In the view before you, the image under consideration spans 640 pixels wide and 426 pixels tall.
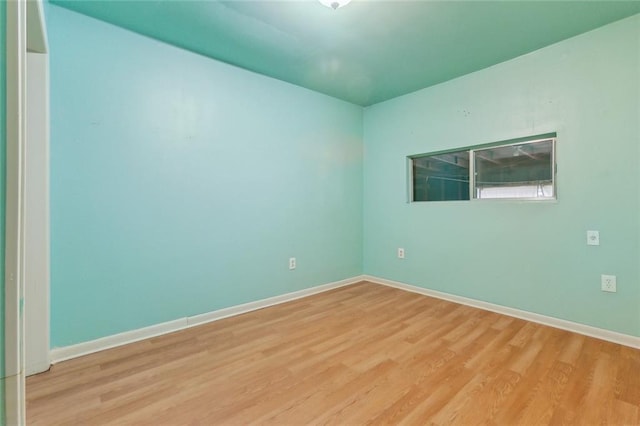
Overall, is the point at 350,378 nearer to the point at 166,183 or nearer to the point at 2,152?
the point at 2,152

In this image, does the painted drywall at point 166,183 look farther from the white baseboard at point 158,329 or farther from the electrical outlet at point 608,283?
the electrical outlet at point 608,283

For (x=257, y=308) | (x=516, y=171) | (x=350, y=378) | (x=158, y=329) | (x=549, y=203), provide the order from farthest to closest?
(x=257, y=308), (x=516, y=171), (x=549, y=203), (x=158, y=329), (x=350, y=378)

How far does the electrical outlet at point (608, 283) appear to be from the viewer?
7.16ft

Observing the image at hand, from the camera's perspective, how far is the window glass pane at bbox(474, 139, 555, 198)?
258 centimetres

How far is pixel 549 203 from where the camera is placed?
2.48m

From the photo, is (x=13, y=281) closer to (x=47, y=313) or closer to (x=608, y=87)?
(x=47, y=313)

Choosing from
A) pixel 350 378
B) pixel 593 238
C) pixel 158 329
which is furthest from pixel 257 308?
pixel 593 238

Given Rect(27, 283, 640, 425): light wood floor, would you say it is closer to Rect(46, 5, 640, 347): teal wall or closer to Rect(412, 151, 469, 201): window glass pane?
Rect(46, 5, 640, 347): teal wall

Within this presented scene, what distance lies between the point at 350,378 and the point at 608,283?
2169 mm

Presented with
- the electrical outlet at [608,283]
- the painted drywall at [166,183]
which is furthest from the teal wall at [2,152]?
the electrical outlet at [608,283]

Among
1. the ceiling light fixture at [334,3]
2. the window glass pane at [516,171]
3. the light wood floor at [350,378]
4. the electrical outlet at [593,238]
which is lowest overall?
the light wood floor at [350,378]

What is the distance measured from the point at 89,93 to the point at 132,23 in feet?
2.03

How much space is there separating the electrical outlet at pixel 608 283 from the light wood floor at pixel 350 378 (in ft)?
1.33

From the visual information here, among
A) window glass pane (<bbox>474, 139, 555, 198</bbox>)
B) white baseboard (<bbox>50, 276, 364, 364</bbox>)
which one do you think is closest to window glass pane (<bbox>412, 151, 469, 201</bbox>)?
window glass pane (<bbox>474, 139, 555, 198</bbox>)
